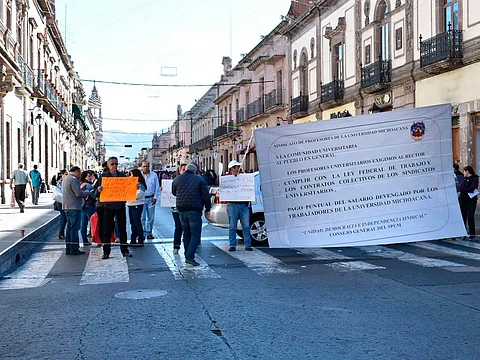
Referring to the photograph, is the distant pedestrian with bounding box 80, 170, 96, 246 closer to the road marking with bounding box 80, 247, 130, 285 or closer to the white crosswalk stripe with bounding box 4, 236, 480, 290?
the white crosswalk stripe with bounding box 4, 236, 480, 290

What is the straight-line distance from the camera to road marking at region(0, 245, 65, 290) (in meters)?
8.33

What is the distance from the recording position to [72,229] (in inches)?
451

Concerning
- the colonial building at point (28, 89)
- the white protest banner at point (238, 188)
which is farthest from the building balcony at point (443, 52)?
the colonial building at point (28, 89)

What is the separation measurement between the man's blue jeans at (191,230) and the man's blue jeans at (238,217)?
1.49 metres

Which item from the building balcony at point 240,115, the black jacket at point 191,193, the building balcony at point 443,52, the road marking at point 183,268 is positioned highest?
the building balcony at point 240,115

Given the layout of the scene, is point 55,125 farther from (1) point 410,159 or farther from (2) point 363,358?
(2) point 363,358

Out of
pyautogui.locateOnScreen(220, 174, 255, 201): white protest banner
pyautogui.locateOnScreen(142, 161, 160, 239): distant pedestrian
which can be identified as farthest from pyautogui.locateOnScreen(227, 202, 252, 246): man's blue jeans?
pyautogui.locateOnScreen(142, 161, 160, 239): distant pedestrian

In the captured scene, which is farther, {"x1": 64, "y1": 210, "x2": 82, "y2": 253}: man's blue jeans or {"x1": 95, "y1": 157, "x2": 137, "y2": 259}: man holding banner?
{"x1": 64, "y1": 210, "x2": 82, "y2": 253}: man's blue jeans

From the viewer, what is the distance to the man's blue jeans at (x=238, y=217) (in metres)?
11.5

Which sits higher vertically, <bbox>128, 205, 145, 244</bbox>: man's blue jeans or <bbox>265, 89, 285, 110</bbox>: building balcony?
<bbox>265, 89, 285, 110</bbox>: building balcony

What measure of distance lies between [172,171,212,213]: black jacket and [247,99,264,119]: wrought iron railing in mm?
30818

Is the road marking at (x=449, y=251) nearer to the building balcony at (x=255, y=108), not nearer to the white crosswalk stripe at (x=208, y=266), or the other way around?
the white crosswalk stripe at (x=208, y=266)

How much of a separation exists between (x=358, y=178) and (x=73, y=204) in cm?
535

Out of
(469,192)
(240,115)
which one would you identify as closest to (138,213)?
(469,192)
